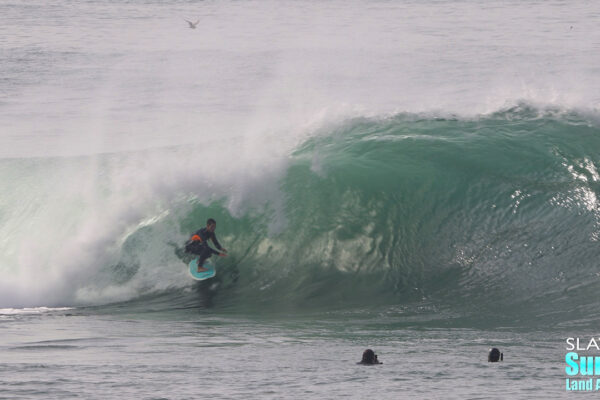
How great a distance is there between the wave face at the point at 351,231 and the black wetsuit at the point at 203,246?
0.46 metres

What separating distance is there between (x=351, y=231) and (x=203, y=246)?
102 inches

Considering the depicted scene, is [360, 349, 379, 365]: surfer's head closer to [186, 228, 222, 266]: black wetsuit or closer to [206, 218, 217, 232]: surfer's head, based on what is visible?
[206, 218, 217, 232]: surfer's head

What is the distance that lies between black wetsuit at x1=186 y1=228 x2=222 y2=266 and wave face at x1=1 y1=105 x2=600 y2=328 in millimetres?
460

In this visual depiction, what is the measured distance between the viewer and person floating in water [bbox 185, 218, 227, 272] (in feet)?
45.3

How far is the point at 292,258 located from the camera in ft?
48.8

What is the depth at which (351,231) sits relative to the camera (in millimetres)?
15133

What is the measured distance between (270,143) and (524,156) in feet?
16.2

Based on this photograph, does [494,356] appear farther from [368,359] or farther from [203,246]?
[203,246]

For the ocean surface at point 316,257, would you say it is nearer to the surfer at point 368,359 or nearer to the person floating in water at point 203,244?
the surfer at point 368,359

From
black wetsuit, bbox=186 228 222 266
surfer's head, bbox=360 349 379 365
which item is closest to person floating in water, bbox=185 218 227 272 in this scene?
black wetsuit, bbox=186 228 222 266

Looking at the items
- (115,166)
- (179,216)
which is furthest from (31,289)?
(115,166)

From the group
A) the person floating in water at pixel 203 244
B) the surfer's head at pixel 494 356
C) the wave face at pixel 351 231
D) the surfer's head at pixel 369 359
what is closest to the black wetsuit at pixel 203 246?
the person floating in water at pixel 203 244

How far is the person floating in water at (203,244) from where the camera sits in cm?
1381

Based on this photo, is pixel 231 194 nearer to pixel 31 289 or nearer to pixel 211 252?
pixel 211 252
